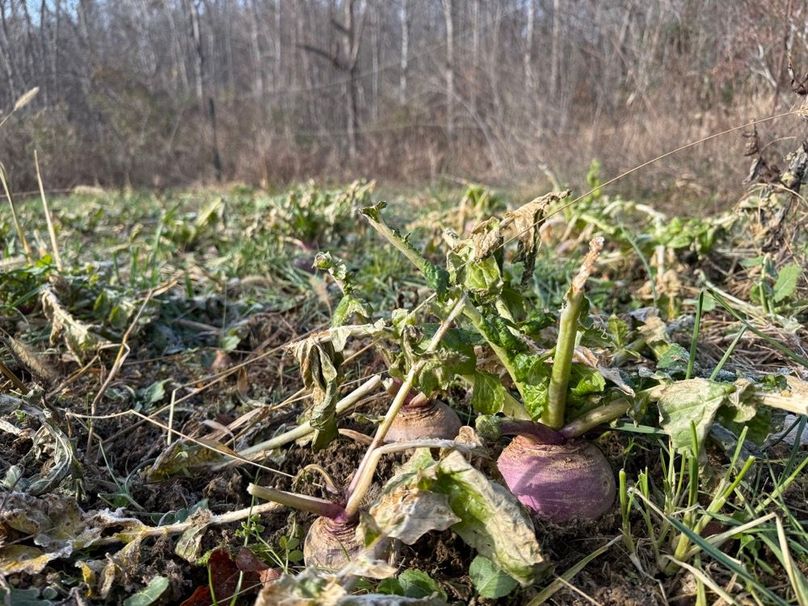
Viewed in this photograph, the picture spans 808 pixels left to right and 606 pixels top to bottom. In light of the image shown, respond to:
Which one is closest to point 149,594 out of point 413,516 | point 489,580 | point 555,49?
point 413,516

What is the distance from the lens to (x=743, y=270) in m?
2.60

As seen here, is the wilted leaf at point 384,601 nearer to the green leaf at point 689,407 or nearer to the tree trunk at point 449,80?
the green leaf at point 689,407

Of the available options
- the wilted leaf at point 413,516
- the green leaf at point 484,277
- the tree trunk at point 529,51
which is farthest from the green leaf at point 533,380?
the tree trunk at point 529,51

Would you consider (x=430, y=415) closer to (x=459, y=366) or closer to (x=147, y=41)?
(x=459, y=366)

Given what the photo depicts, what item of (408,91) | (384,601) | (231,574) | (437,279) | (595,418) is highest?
(408,91)

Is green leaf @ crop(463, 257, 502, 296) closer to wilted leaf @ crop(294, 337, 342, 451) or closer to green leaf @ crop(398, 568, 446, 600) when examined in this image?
wilted leaf @ crop(294, 337, 342, 451)

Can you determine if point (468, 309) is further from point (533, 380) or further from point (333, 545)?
point (333, 545)

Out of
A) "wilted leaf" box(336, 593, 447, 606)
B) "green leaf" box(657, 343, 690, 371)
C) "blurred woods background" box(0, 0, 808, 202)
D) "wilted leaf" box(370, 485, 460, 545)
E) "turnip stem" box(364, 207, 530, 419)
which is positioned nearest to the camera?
"wilted leaf" box(336, 593, 447, 606)

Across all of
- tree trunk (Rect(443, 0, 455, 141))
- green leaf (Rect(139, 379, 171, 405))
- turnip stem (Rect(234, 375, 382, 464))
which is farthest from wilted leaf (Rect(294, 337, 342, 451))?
tree trunk (Rect(443, 0, 455, 141))

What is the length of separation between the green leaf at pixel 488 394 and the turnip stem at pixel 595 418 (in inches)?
5.6

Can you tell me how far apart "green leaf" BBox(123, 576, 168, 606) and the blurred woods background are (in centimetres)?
260

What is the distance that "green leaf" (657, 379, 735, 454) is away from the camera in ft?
3.42

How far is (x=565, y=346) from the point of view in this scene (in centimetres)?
110

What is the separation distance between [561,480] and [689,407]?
275 mm
